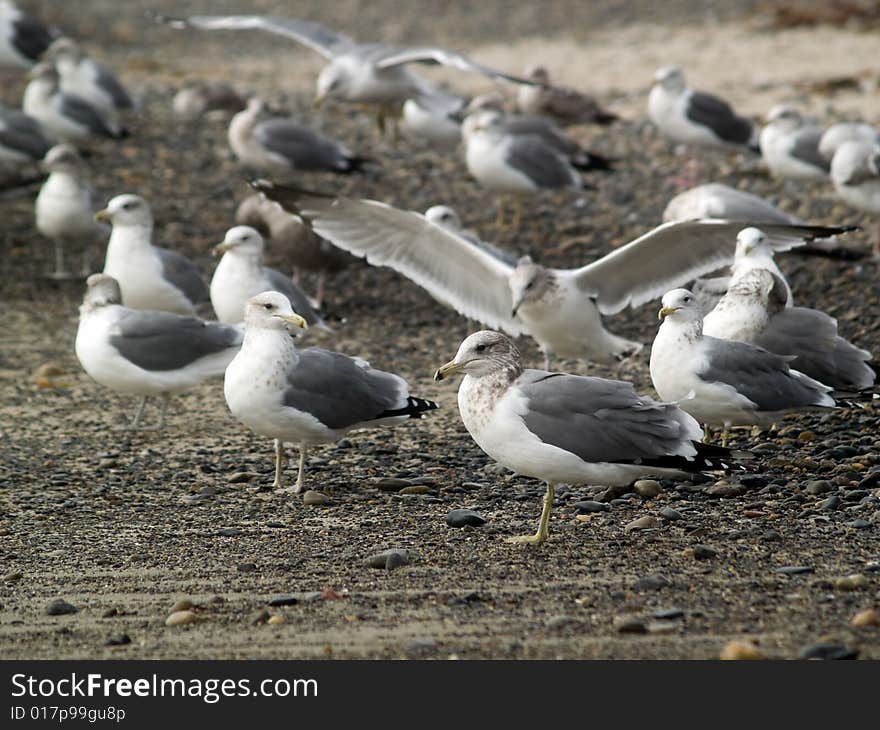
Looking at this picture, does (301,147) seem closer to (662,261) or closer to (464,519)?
(662,261)

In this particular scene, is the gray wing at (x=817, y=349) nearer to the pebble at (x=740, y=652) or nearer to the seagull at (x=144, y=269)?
the pebble at (x=740, y=652)

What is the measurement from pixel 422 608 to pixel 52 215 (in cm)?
712

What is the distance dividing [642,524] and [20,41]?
13365 millimetres

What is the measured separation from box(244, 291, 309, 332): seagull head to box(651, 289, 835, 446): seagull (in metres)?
1.75

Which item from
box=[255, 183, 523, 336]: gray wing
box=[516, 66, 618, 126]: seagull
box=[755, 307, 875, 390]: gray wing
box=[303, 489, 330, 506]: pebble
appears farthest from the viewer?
box=[516, 66, 618, 126]: seagull

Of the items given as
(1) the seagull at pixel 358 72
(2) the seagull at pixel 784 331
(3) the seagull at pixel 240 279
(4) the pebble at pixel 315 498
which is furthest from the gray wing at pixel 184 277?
(1) the seagull at pixel 358 72

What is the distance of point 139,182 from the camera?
553 inches

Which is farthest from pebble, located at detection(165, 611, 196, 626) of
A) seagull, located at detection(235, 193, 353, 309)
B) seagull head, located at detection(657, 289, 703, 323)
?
seagull, located at detection(235, 193, 353, 309)

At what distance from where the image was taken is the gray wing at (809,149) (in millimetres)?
12070

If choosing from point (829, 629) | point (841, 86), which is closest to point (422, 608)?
point (829, 629)

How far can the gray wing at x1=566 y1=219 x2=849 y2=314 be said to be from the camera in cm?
815

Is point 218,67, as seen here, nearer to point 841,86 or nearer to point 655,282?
point 841,86

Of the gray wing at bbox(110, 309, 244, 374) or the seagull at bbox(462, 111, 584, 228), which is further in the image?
the seagull at bbox(462, 111, 584, 228)

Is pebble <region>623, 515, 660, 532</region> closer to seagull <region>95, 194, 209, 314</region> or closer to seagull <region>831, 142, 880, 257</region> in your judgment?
seagull <region>95, 194, 209, 314</region>
